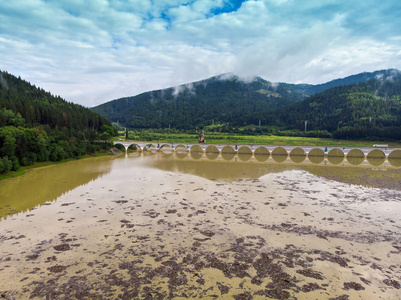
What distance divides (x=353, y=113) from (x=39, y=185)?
107956 mm

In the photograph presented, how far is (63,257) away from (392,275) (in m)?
15.2

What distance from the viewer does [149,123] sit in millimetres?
150875

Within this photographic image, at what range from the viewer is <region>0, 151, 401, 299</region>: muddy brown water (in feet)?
31.9

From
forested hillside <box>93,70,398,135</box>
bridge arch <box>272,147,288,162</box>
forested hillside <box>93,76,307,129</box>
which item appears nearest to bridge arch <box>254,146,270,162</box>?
bridge arch <box>272,147,288,162</box>

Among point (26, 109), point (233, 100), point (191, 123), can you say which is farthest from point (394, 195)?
point (233, 100)

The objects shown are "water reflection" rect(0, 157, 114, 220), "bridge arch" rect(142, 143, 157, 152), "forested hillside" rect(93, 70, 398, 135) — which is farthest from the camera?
"forested hillside" rect(93, 70, 398, 135)

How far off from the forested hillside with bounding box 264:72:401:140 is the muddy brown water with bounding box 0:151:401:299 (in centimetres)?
6548

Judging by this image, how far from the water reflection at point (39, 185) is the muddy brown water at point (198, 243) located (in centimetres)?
23

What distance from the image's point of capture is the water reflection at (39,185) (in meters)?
20.0

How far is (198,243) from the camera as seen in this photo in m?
13.4

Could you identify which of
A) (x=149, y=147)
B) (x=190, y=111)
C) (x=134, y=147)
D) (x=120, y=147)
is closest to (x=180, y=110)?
(x=190, y=111)

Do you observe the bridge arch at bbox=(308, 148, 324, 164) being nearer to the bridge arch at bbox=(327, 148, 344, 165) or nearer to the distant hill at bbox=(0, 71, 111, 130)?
the bridge arch at bbox=(327, 148, 344, 165)

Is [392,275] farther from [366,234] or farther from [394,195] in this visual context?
[394,195]

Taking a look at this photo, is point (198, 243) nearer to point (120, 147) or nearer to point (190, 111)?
point (120, 147)
